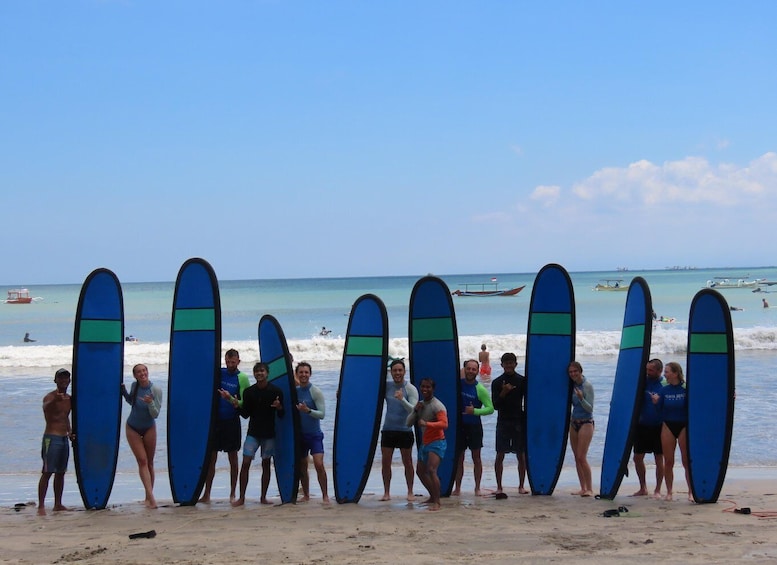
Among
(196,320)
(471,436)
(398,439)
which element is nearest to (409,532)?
(398,439)

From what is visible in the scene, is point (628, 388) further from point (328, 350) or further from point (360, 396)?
point (328, 350)

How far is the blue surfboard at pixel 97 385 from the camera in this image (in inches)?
276

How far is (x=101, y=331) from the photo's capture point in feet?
24.0

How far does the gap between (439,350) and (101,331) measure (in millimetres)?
2726

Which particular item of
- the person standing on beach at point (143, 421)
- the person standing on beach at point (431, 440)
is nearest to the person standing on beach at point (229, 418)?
the person standing on beach at point (143, 421)

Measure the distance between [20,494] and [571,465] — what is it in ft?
16.3

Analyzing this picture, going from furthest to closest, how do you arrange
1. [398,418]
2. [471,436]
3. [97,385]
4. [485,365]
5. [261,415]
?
[485,365], [471,436], [97,385], [398,418], [261,415]

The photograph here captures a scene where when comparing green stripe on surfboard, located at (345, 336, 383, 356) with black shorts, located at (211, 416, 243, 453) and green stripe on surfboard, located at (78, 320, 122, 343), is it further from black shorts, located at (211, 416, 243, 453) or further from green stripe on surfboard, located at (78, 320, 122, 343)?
green stripe on surfboard, located at (78, 320, 122, 343)

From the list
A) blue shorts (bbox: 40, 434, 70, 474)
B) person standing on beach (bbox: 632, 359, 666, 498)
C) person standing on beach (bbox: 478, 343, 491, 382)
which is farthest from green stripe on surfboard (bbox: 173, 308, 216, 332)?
person standing on beach (bbox: 478, 343, 491, 382)

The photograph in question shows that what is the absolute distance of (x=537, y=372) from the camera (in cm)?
741

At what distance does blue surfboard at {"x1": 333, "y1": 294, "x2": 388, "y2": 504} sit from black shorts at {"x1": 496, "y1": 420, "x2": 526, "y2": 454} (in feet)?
3.27

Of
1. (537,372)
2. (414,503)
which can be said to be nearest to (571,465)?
(537,372)

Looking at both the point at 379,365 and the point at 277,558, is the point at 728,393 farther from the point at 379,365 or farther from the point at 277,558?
the point at 277,558

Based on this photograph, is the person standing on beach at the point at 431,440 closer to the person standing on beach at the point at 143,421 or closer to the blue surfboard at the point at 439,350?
the blue surfboard at the point at 439,350
